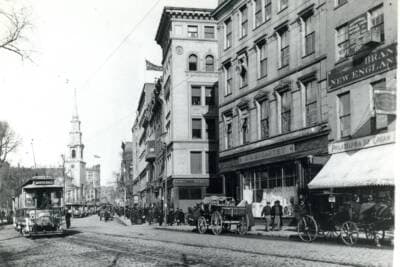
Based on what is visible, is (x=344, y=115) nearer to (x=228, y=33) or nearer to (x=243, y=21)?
(x=243, y=21)

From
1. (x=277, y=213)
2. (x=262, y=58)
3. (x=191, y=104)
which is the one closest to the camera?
(x=277, y=213)

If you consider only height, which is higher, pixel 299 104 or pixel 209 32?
pixel 209 32

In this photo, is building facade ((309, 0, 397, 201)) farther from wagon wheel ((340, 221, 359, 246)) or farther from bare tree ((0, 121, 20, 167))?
bare tree ((0, 121, 20, 167))

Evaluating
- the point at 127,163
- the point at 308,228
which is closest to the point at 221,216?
the point at 308,228

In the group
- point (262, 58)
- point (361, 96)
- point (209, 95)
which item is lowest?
point (361, 96)

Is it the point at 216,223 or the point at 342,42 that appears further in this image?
the point at 216,223

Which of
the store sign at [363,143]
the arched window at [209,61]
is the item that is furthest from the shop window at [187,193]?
the store sign at [363,143]

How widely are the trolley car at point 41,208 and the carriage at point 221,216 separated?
761 centimetres

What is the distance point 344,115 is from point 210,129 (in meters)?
28.2

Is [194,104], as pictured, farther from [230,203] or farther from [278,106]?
[230,203]

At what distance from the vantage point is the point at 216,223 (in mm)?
25000

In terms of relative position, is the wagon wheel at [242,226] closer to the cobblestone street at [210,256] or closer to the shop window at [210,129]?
the cobblestone street at [210,256]

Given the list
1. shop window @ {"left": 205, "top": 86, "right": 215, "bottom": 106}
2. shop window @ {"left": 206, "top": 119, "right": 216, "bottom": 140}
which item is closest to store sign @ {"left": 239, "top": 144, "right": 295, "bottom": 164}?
shop window @ {"left": 206, "top": 119, "right": 216, "bottom": 140}

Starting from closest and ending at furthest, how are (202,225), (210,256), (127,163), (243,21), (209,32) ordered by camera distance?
(210,256)
(202,225)
(243,21)
(209,32)
(127,163)
